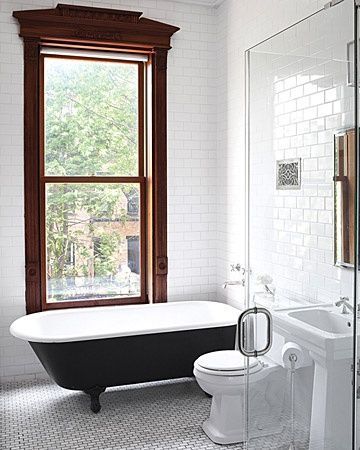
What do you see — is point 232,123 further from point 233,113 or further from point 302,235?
point 302,235

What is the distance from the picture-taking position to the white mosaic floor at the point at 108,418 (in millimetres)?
3605

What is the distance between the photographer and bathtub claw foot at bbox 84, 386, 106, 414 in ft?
13.4

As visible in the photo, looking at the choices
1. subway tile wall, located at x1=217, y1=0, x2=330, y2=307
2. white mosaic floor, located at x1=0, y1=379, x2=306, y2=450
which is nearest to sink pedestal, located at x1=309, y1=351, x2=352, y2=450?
white mosaic floor, located at x1=0, y1=379, x2=306, y2=450

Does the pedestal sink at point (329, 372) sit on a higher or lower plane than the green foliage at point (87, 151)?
lower

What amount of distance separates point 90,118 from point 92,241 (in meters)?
1.06

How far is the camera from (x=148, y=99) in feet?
16.7

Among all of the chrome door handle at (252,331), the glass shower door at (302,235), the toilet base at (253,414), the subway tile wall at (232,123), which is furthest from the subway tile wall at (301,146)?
the subway tile wall at (232,123)

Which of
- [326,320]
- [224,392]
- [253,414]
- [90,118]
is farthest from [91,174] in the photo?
[326,320]

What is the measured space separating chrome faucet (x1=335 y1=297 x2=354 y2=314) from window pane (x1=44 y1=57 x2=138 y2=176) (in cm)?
327

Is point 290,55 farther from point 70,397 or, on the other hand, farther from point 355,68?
point 70,397

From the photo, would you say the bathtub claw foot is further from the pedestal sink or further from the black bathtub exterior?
the pedestal sink

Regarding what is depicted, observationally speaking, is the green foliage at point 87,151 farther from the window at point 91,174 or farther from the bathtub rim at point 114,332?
the bathtub rim at point 114,332

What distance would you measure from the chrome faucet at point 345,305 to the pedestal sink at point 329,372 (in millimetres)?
19

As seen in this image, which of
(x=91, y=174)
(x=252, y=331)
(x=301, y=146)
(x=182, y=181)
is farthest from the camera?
(x=182, y=181)
